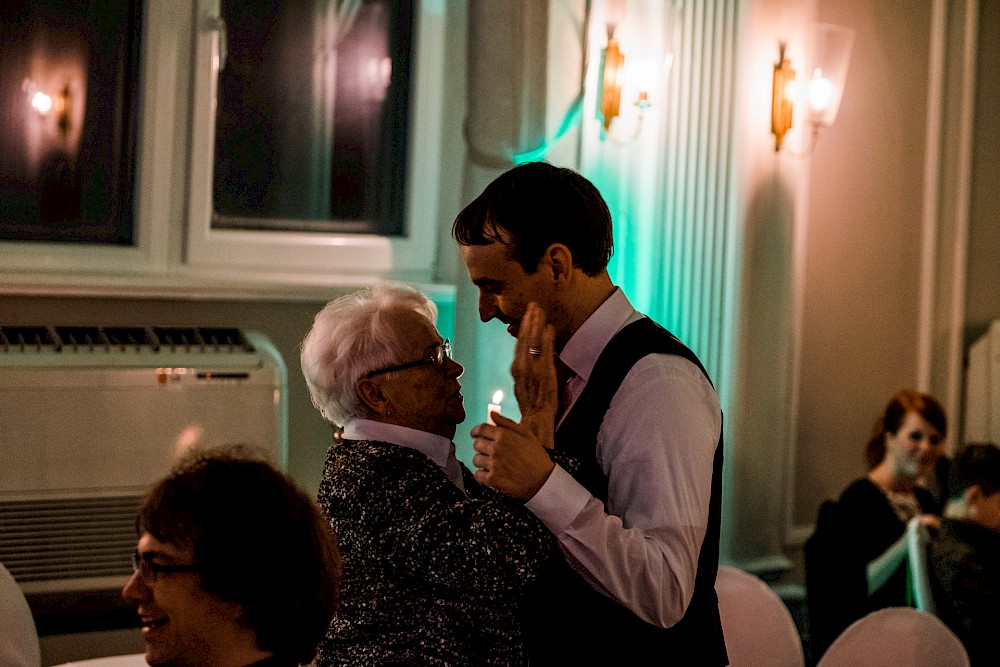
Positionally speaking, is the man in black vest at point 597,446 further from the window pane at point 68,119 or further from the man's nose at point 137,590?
the window pane at point 68,119

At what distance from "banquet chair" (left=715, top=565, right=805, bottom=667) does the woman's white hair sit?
767 mm

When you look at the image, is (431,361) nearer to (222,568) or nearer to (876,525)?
(222,568)

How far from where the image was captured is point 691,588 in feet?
4.50

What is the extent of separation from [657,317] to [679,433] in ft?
7.13

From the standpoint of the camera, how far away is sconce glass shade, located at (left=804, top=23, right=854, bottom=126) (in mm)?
3791

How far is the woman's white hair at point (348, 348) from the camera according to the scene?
1641mm

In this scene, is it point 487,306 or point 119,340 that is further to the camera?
point 119,340

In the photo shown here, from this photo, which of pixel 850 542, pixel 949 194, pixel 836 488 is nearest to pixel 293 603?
pixel 850 542

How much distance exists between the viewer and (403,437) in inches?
63.0

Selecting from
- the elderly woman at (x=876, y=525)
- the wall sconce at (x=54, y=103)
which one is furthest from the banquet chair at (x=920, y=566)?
the wall sconce at (x=54, y=103)

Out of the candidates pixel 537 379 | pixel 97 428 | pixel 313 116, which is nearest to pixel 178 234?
pixel 313 116

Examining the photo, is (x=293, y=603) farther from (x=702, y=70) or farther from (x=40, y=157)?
(x=702, y=70)

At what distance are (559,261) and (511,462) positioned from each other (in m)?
0.30

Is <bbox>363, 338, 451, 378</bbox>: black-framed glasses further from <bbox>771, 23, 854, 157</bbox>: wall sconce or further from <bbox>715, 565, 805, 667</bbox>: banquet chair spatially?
<bbox>771, 23, 854, 157</bbox>: wall sconce
